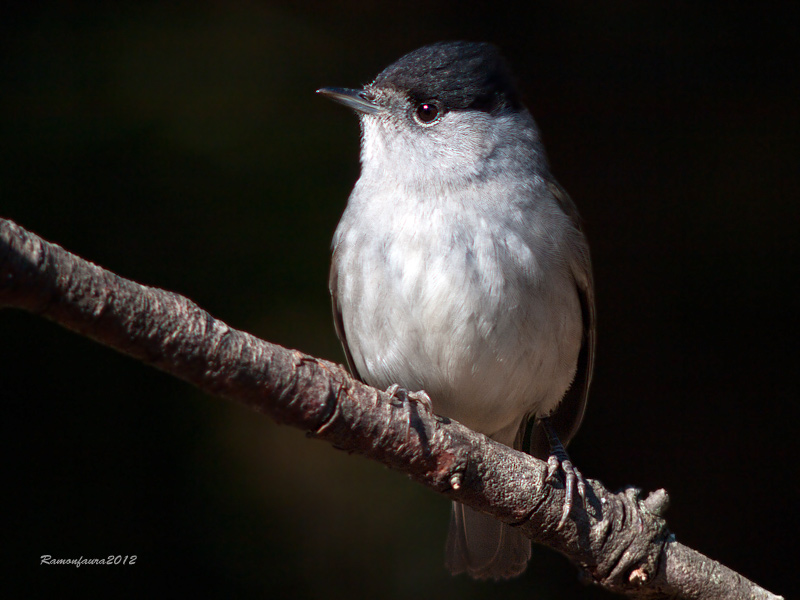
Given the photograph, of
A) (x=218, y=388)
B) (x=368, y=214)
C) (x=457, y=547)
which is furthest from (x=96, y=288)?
(x=457, y=547)

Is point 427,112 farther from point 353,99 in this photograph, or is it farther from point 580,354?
point 580,354

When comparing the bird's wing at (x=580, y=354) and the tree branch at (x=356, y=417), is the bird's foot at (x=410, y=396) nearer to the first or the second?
the tree branch at (x=356, y=417)

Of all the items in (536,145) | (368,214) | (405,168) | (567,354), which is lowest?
(567,354)

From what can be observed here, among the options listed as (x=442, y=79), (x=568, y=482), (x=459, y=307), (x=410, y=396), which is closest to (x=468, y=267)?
(x=459, y=307)

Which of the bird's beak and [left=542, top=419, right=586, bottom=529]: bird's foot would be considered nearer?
[left=542, top=419, right=586, bottom=529]: bird's foot

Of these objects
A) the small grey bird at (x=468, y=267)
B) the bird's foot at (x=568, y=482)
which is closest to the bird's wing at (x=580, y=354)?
the small grey bird at (x=468, y=267)

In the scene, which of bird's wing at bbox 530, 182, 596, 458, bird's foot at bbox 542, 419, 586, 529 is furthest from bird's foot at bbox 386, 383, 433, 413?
bird's wing at bbox 530, 182, 596, 458

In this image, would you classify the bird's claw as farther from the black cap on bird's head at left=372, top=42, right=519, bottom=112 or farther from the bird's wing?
the black cap on bird's head at left=372, top=42, right=519, bottom=112

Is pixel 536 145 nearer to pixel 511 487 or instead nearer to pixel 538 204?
pixel 538 204
